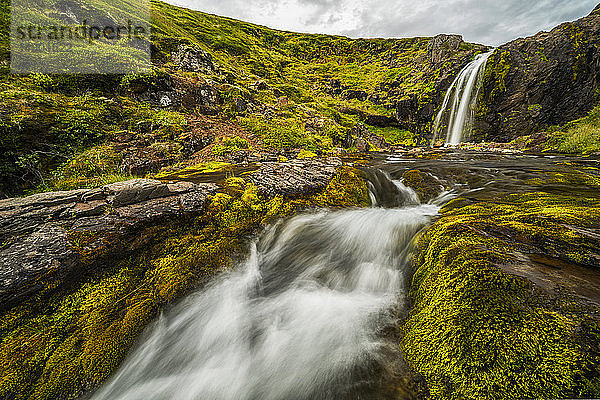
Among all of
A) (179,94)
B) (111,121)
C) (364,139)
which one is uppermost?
(179,94)

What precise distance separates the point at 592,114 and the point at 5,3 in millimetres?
40944

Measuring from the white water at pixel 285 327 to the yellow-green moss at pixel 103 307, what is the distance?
0.96 ft

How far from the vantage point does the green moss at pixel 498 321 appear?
1.56m

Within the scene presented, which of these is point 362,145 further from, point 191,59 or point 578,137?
point 191,59

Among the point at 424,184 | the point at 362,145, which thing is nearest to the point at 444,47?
the point at 362,145

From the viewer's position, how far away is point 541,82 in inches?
835

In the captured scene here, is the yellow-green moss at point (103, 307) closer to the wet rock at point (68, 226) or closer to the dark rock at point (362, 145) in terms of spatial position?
the wet rock at point (68, 226)

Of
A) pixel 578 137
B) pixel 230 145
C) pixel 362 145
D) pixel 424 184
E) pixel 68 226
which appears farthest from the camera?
pixel 362 145

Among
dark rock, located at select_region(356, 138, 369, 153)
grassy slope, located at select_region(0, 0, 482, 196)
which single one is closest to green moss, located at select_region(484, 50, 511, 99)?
grassy slope, located at select_region(0, 0, 482, 196)

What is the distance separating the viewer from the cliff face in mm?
19844

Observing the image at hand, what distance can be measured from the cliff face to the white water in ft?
89.6

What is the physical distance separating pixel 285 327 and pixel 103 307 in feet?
8.60

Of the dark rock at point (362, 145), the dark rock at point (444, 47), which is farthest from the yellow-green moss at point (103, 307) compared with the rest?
the dark rock at point (444, 47)

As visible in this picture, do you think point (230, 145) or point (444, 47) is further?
point (444, 47)
